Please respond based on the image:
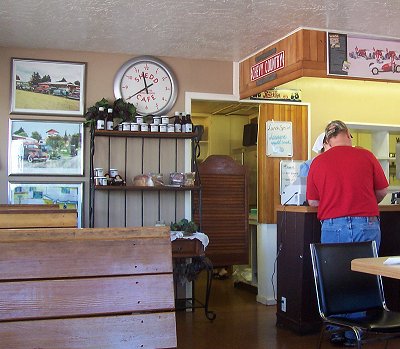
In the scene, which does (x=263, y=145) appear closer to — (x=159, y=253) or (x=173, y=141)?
(x=173, y=141)

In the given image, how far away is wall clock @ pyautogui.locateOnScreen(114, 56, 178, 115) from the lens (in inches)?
206

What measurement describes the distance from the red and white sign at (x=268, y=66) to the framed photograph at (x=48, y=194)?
76.1 inches

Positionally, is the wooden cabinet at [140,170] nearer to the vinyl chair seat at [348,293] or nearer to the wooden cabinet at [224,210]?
the wooden cabinet at [224,210]

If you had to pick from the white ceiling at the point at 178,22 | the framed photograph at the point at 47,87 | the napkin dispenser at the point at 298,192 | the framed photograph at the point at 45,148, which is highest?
the white ceiling at the point at 178,22

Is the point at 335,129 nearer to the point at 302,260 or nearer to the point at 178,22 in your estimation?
the point at 302,260

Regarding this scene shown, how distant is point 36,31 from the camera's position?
14.8ft

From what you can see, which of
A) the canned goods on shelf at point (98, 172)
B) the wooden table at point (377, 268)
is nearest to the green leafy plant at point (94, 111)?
the canned goods on shelf at point (98, 172)

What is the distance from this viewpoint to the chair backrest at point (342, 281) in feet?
8.80

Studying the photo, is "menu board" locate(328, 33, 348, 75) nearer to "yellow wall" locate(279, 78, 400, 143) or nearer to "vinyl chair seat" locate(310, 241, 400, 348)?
"yellow wall" locate(279, 78, 400, 143)

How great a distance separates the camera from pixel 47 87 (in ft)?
16.6

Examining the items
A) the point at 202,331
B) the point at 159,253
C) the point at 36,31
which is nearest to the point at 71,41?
the point at 36,31

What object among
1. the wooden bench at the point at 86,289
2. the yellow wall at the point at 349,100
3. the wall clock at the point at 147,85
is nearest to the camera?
the wooden bench at the point at 86,289

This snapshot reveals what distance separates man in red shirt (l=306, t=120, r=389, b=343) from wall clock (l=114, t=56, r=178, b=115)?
78.6 inches

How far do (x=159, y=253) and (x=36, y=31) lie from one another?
318 centimetres
